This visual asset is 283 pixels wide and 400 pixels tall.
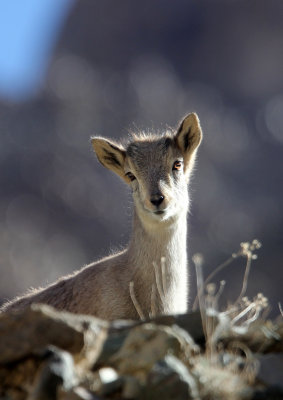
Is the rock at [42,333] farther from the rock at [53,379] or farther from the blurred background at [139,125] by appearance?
the blurred background at [139,125]

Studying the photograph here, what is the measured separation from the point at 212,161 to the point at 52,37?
70.6 feet

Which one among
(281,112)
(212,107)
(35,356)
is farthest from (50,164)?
(35,356)

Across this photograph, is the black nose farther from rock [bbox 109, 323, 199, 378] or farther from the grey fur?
rock [bbox 109, 323, 199, 378]

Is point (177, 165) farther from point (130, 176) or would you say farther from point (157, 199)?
point (157, 199)

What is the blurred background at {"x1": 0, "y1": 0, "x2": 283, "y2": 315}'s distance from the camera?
3716 cm

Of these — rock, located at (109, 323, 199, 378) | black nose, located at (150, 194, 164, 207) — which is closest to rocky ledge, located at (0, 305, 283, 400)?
rock, located at (109, 323, 199, 378)

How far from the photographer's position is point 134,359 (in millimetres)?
5980

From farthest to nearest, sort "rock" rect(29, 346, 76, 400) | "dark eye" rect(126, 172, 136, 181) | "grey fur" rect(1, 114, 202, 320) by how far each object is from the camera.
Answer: "dark eye" rect(126, 172, 136, 181) < "grey fur" rect(1, 114, 202, 320) < "rock" rect(29, 346, 76, 400)

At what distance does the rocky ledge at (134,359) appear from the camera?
5406 millimetres

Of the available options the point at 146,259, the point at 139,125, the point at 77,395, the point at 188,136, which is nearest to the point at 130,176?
the point at 188,136

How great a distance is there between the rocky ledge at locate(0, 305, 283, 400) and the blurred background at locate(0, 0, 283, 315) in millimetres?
21440

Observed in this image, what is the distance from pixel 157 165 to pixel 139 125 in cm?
3606

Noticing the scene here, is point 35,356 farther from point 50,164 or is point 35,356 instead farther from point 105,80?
point 105,80

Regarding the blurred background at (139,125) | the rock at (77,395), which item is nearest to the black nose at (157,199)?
the rock at (77,395)
